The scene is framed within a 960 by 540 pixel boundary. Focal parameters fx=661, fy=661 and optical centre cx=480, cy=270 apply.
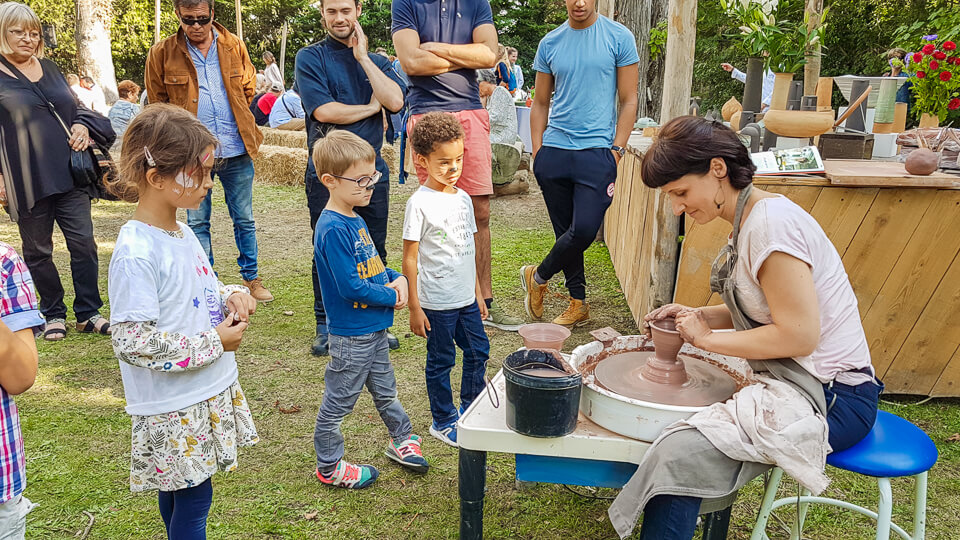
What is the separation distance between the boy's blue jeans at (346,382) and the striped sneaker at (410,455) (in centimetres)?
21

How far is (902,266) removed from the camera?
3471mm

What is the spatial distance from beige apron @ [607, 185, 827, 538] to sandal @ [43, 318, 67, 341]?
13.3 feet

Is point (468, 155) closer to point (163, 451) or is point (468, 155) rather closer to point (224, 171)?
point (224, 171)

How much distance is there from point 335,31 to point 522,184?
5932mm

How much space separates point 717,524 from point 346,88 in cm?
311

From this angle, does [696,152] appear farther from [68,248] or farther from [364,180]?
[68,248]

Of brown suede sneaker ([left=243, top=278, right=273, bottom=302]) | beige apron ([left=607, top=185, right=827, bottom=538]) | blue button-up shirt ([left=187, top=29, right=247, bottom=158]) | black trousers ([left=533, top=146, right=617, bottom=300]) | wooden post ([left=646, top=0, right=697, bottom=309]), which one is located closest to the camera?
beige apron ([left=607, top=185, right=827, bottom=538])

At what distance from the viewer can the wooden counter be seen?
340cm

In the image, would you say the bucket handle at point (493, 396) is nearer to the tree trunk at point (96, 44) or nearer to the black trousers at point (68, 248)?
the black trousers at point (68, 248)

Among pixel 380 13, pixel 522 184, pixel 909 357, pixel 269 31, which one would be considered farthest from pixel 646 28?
pixel 269 31

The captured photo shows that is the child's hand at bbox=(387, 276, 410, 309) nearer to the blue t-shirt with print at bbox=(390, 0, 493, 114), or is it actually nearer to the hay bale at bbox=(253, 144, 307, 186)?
the blue t-shirt with print at bbox=(390, 0, 493, 114)

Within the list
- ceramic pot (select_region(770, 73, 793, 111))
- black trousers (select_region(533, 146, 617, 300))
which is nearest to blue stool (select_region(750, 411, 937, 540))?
ceramic pot (select_region(770, 73, 793, 111))

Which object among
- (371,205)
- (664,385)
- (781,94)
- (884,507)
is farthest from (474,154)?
(884,507)

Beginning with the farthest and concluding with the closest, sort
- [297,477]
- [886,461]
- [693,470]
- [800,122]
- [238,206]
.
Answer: [238,206], [800,122], [297,477], [886,461], [693,470]
